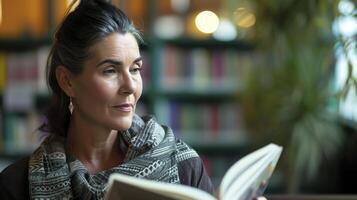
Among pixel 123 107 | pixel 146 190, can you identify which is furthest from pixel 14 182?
pixel 146 190

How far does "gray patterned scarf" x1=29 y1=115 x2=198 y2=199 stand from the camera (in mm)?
1336

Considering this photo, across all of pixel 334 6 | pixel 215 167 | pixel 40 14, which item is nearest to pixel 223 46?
pixel 215 167

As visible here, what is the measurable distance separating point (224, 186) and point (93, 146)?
1.42 ft

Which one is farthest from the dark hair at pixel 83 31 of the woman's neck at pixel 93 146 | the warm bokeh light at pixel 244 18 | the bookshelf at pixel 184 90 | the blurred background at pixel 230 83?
the bookshelf at pixel 184 90

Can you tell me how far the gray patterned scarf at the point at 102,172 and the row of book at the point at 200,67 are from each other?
2.91m

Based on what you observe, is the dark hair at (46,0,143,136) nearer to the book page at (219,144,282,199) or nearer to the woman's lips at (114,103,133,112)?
the woman's lips at (114,103,133,112)

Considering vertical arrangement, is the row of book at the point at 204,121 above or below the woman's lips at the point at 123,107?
below

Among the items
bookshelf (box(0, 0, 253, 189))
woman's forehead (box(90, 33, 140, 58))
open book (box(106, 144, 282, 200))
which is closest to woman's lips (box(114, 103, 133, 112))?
woman's forehead (box(90, 33, 140, 58))

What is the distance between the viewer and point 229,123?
4457 millimetres

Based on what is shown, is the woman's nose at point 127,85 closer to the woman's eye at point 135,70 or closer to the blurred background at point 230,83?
the woman's eye at point 135,70

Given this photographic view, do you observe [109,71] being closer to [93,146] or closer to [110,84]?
[110,84]

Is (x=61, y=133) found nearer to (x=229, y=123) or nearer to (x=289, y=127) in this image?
(x=289, y=127)

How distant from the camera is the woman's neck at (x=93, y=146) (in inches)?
56.0

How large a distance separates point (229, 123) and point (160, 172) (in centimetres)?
311
